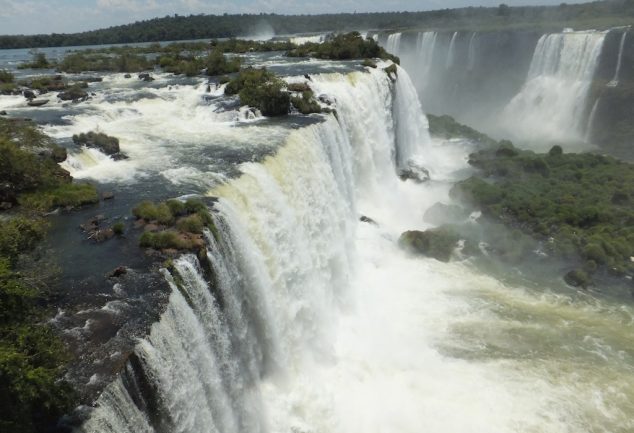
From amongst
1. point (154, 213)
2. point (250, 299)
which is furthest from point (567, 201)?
point (154, 213)

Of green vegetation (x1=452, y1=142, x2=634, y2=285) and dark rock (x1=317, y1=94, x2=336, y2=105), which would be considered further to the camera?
dark rock (x1=317, y1=94, x2=336, y2=105)

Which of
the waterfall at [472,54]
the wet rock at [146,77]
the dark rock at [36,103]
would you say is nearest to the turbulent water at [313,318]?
the dark rock at [36,103]

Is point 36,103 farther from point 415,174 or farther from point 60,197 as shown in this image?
point 415,174

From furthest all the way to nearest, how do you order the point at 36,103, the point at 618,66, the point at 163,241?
the point at 618,66 → the point at 36,103 → the point at 163,241

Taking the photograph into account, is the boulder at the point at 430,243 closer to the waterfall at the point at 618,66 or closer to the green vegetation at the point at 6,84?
the green vegetation at the point at 6,84

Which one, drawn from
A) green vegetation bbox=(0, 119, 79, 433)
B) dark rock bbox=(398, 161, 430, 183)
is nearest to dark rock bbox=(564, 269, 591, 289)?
dark rock bbox=(398, 161, 430, 183)

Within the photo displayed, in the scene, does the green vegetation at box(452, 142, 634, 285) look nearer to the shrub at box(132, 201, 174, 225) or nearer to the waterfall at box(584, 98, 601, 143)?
the waterfall at box(584, 98, 601, 143)
